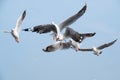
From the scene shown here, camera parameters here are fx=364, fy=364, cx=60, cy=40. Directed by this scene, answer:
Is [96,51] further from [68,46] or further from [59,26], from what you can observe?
[59,26]

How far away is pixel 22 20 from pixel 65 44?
661 mm

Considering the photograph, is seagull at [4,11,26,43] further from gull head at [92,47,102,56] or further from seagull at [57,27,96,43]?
gull head at [92,47,102,56]

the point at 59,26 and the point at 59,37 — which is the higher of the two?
the point at 59,26

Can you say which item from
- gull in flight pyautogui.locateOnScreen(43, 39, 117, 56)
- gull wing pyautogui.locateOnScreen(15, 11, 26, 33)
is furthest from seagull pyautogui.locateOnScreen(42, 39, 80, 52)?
gull wing pyautogui.locateOnScreen(15, 11, 26, 33)

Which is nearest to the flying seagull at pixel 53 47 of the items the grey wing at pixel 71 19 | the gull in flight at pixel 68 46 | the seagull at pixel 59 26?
the gull in flight at pixel 68 46

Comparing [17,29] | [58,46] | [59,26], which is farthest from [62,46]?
[17,29]

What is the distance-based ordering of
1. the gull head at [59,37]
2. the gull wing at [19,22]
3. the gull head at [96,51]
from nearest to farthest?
the gull head at [59,37], the gull wing at [19,22], the gull head at [96,51]

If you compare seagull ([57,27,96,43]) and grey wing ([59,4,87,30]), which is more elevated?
grey wing ([59,4,87,30])

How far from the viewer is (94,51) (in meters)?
4.52

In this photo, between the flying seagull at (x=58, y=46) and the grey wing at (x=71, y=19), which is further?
the grey wing at (x=71, y=19)

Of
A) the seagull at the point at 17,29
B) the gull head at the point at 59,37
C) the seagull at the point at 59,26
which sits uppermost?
the seagull at the point at 17,29

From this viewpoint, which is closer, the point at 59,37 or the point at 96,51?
the point at 59,37

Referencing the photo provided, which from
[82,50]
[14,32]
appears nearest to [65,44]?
[82,50]

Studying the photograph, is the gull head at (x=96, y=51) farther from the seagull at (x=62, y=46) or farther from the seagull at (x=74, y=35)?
the seagull at (x=74, y=35)
